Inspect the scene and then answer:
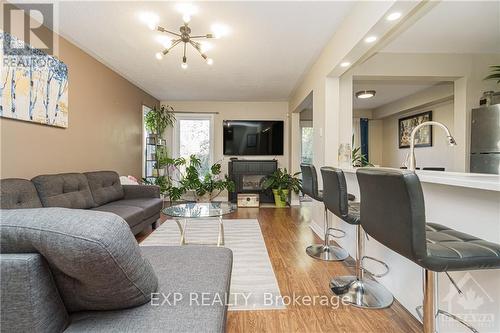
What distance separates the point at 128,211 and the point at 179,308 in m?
2.23

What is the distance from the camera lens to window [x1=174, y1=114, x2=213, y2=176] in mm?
6066

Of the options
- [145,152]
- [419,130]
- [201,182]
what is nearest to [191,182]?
[201,182]

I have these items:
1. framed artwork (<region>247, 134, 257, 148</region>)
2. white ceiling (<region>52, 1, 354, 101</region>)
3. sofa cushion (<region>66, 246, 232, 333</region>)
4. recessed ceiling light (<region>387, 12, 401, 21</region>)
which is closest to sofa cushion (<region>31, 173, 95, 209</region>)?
white ceiling (<region>52, 1, 354, 101</region>)

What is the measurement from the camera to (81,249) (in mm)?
677

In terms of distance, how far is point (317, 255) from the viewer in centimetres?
261

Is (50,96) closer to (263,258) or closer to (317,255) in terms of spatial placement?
(263,258)

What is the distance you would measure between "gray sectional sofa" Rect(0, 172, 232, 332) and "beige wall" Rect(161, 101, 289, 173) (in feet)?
16.5

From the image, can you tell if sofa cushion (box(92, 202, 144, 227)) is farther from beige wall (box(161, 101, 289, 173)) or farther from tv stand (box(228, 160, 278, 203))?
beige wall (box(161, 101, 289, 173))

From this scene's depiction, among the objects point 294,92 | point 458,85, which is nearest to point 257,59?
point 294,92

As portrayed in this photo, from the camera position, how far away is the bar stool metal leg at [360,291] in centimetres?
175

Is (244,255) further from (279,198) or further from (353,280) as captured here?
(279,198)

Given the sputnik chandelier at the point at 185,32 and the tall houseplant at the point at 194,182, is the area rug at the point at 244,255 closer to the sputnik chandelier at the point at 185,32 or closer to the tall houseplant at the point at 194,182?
the tall houseplant at the point at 194,182

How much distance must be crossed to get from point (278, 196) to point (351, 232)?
113 inches

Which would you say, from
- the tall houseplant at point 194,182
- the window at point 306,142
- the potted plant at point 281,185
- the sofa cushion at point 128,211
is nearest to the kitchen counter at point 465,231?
the sofa cushion at point 128,211
